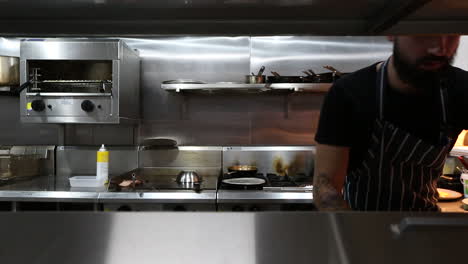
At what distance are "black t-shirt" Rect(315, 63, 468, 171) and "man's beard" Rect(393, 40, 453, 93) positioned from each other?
0.02 m

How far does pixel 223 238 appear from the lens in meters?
0.50

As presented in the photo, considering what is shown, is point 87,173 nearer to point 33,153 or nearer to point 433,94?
point 33,153

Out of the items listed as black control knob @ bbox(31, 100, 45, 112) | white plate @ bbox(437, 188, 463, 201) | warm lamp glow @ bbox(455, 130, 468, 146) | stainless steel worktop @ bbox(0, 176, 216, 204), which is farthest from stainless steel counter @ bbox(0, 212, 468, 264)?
black control knob @ bbox(31, 100, 45, 112)

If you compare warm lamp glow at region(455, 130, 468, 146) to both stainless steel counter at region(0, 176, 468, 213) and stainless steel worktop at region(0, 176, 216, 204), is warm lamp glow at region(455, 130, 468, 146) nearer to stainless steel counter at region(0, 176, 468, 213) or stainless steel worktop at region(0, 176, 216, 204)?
stainless steel counter at region(0, 176, 468, 213)

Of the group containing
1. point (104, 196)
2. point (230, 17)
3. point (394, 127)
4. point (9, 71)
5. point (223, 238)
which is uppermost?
point (9, 71)

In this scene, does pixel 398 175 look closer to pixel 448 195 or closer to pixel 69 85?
pixel 448 195

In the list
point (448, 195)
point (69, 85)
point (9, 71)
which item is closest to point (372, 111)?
point (448, 195)

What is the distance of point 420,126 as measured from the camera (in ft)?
2.18

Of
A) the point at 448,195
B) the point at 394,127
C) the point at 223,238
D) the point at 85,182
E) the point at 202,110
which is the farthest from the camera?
the point at 202,110

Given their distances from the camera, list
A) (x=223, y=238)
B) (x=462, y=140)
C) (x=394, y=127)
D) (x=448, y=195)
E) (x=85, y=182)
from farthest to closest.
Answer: (x=85, y=182) < (x=462, y=140) < (x=448, y=195) < (x=394, y=127) < (x=223, y=238)

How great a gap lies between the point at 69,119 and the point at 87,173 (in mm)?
587

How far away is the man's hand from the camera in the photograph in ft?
2.64

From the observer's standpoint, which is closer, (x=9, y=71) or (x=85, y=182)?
(x=85, y=182)

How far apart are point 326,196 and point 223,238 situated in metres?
0.35
